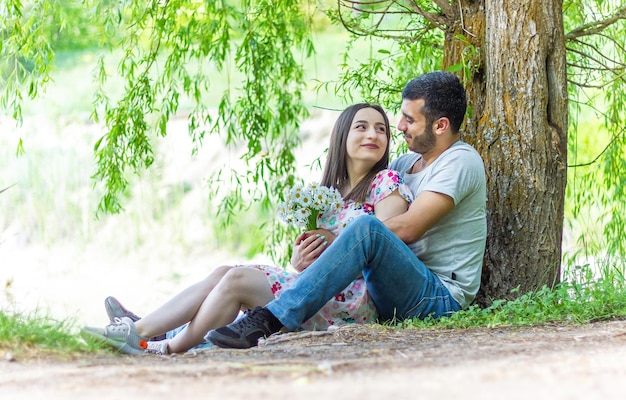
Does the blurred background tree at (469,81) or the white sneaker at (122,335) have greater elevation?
the blurred background tree at (469,81)

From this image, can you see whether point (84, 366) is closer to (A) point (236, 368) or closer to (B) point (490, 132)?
(A) point (236, 368)

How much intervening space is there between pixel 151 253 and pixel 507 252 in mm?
7527

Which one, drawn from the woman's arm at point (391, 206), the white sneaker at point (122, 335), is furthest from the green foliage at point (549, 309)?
the white sneaker at point (122, 335)

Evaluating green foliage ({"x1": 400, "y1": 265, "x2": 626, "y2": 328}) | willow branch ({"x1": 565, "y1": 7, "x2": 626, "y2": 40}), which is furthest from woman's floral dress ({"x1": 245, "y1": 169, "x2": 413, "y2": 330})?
willow branch ({"x1": 565, "y1": 7, "x2": 626, "y2": 40})

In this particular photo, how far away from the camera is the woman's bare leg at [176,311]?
3.68m

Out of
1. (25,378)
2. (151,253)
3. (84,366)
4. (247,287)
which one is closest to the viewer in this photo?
(25,378)

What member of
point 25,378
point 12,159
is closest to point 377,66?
point 25,378

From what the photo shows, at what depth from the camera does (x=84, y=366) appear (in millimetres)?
2838

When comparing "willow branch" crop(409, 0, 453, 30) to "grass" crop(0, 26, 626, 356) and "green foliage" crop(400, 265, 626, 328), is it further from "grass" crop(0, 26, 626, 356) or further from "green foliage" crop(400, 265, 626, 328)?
"grass" crop(0, 26, 626, 356)

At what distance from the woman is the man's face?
16cm

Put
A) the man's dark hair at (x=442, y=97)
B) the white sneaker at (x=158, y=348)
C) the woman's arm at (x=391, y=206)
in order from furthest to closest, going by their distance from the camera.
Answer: the man's dark hair at (x=442, y=97) < the woman's arm at (x=391, y=206) < the white sneaker at (x=158, y=348)

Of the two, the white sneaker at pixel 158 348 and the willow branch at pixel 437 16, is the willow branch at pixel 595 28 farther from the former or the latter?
the white sneaker at pixel 158 348

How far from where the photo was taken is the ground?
2.22 m

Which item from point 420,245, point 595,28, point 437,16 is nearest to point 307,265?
point 420,245
